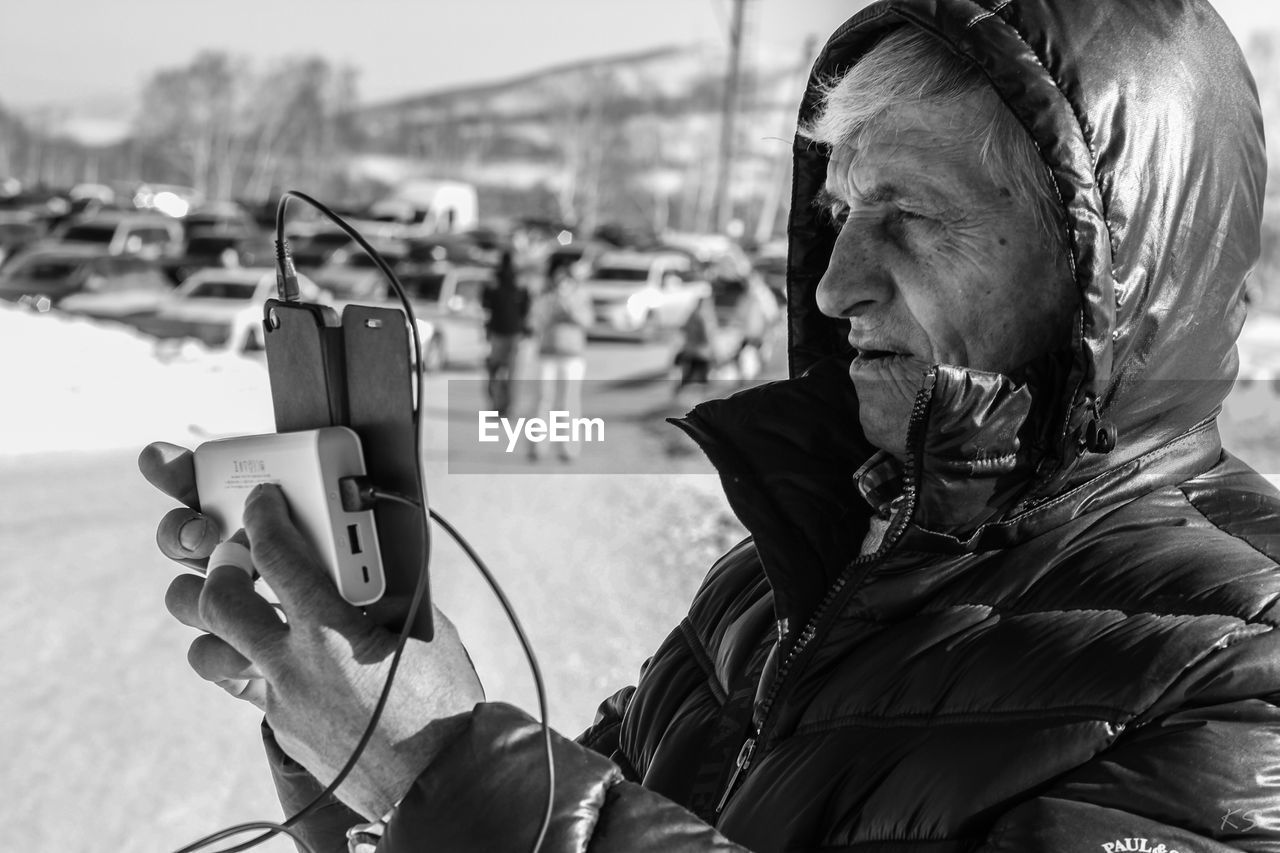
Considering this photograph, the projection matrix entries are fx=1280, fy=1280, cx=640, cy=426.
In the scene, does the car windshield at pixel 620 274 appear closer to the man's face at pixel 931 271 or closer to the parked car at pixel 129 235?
the parked car at pixel 129 235

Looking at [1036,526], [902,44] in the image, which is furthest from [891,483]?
[902,44]

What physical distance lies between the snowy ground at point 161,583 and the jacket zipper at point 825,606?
3.47 metres

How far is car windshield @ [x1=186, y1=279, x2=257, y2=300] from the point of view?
701 inches

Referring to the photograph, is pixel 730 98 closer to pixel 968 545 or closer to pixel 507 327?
pixel 507 327

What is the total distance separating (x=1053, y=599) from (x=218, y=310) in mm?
17140

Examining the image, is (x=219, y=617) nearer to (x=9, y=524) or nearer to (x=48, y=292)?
(x=9, y=524)

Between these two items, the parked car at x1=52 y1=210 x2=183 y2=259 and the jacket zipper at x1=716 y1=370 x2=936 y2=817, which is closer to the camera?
the jacket zipper at x1=716 y1=370 x2=936 y2=817

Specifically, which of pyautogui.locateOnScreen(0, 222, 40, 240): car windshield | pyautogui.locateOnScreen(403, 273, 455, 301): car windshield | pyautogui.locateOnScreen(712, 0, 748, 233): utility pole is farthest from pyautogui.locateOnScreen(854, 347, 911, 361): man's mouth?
pyautogui.locateOnScreen(0, 222, 40, 240): car windshield

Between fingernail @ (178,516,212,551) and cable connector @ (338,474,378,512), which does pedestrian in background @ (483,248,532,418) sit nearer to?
fingernail @ (178,516,212,551)

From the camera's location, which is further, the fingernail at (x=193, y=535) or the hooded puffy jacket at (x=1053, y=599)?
the fingernail at (x=193, y=535)

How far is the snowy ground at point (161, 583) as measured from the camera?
473cm

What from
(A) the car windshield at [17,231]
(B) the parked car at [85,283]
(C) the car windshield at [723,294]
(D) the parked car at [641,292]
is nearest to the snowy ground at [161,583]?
(B) the parked car at [85,283]

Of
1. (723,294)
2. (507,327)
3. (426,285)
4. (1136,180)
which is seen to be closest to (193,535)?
(1136,180)

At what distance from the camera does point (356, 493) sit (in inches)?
43.6
